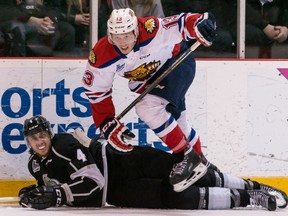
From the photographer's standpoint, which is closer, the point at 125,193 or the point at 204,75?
the point at 125,193

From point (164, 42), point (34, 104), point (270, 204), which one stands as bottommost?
point (270, 204)

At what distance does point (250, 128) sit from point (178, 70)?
1130 millimetres

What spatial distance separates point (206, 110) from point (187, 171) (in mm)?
1198

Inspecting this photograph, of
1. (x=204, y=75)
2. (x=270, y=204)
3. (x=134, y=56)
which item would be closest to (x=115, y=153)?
(x=134, y=56)

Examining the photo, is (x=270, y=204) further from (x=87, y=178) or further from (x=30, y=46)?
(x=30, y=46)

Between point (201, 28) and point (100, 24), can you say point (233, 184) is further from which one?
point (100, 24)

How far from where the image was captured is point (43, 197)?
13.6 feet

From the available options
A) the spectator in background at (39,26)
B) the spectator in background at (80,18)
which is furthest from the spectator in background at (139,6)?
the spectator in background at (39,26)

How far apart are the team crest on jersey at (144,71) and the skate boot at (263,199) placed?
76 cm

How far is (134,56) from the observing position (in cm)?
433

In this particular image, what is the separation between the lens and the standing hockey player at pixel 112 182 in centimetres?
423

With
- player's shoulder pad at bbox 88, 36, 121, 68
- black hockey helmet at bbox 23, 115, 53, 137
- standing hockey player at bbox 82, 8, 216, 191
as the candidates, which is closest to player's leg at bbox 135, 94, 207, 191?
standing hockey player at bbox 82, 8, 216, 191

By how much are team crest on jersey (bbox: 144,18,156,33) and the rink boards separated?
0.95 m

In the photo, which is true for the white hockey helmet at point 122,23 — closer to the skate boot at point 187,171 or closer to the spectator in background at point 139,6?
the skate boot at point 187,171
